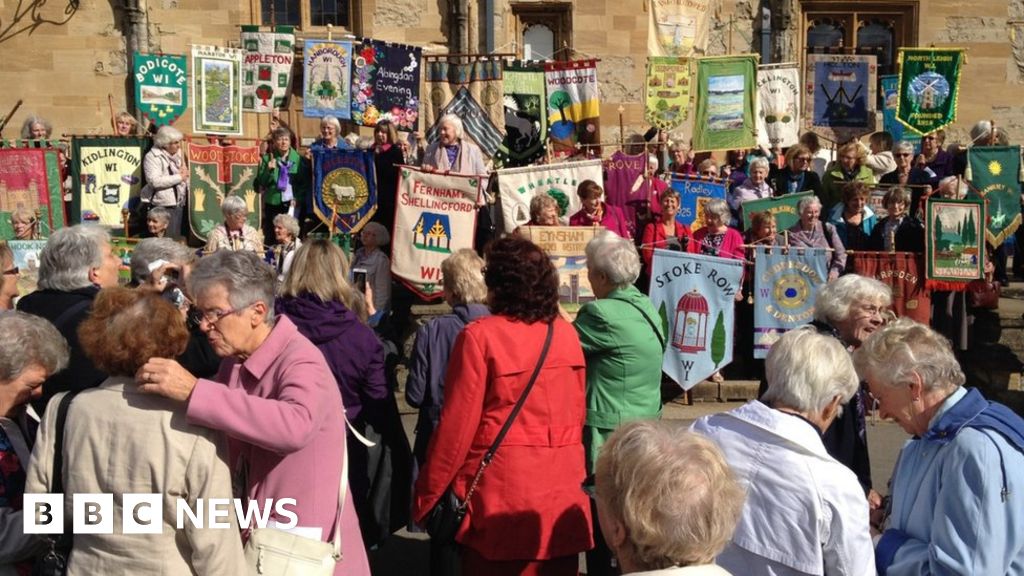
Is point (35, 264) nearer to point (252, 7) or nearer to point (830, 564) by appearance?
point (252, 7)

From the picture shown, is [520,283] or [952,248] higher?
[520,283]

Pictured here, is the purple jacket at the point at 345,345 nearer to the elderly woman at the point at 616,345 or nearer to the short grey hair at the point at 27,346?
the elderly woman at the point at 616,345

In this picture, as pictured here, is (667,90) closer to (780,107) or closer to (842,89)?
(780,107)

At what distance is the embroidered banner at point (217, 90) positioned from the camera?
39.6 feet

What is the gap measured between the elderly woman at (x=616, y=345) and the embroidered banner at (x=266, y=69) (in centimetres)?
852

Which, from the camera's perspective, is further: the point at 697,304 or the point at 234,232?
the point at 234,232

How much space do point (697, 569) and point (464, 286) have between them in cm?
311

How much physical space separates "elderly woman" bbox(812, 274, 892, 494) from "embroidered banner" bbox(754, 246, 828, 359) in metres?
4.99

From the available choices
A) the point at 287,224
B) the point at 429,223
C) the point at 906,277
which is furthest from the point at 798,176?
the point at 287,224

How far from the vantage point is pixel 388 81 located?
1220cm

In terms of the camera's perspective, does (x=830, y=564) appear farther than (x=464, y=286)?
No

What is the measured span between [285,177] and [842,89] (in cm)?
821

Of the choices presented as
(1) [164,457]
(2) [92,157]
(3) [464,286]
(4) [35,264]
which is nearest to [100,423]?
(1) [164,457]

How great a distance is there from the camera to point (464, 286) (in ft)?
17.6
